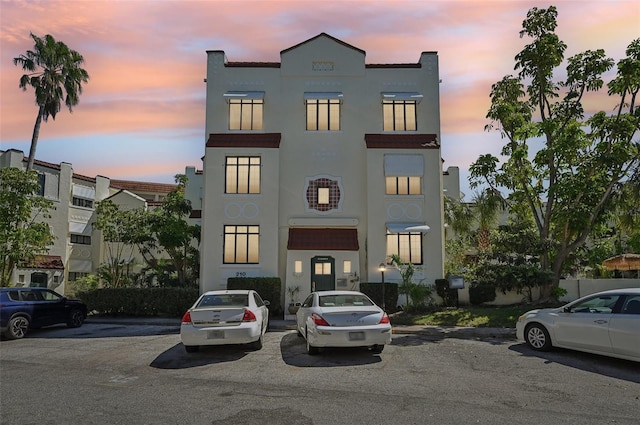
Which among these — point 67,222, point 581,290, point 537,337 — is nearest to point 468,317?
point 537,337

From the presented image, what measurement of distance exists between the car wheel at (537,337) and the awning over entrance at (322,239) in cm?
950

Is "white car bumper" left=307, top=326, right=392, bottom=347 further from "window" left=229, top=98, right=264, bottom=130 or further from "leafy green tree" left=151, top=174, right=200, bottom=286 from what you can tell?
"leafy green tree" left=151, top=174, right=200, bottom=286

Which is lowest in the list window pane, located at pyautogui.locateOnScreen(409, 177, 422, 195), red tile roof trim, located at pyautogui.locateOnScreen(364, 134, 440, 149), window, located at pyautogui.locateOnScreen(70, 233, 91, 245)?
window, located at pyautogui.locateOnScreen(70, 233, 91, 245)

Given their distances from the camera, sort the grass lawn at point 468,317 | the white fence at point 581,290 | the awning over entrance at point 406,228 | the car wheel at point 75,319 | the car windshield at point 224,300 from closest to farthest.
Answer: the car windshield at point 224,300 < the grass lawn at point 468,317 < the car wheel at point 75,319 < the white fence at point 581,290 < the awning over entrance at point 406,228

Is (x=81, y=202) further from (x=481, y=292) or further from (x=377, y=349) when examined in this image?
(x=377, y=349)

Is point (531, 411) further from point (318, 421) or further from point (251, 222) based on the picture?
point (251, 222)

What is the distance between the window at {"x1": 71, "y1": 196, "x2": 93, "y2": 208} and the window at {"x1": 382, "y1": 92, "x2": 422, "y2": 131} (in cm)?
2327

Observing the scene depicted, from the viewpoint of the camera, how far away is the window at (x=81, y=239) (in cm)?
3348

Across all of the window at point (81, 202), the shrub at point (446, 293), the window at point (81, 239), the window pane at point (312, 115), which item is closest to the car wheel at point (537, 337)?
the shrub at point (446, 293)

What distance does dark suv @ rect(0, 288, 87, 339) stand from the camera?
13828 mm

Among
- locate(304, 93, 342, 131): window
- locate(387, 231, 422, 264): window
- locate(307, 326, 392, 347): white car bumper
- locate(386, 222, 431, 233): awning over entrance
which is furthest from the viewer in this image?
locate(304, 93, 342, 131): window

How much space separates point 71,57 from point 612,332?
29651 mm

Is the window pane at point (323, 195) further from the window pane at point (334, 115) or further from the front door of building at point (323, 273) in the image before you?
the window pane at point (334, 115)

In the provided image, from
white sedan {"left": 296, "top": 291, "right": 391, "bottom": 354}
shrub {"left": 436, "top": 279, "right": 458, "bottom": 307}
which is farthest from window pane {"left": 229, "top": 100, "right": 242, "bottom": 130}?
white sedan {"left": 296, "top": 291, "right": 391, "bottom": 354}
